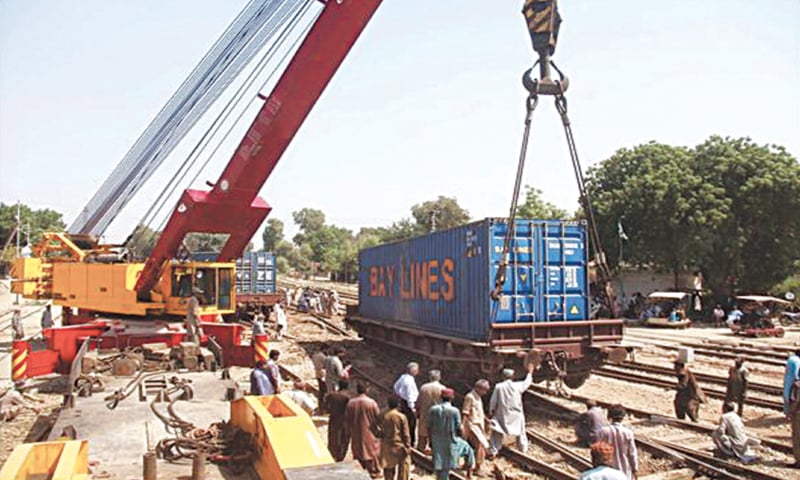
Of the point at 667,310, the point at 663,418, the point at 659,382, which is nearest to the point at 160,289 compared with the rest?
the point at 663,418

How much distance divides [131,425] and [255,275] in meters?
22.3

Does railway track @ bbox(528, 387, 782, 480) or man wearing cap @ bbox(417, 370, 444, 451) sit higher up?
man wearing cap @ bbox(417, 370, 444, 451)

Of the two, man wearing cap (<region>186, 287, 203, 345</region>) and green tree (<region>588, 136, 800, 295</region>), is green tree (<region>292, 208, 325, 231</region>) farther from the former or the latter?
man wearing cap (<region>186, 287, 203, 345</region>)

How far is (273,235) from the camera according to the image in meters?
102

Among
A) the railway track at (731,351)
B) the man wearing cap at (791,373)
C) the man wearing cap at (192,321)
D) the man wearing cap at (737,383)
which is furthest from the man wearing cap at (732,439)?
the railway track at (731,351)

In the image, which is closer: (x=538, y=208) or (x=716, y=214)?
(x=716, y=214)

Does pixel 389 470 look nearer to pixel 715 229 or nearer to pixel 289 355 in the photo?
pixel 289 355

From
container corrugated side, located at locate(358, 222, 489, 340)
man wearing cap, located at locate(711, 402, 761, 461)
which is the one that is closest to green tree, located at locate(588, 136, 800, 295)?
container corrugated side, located at locate(358, 222, 489, 340)

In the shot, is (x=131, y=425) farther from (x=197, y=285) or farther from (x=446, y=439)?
(x=197, y=285)

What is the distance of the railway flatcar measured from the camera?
450 inches

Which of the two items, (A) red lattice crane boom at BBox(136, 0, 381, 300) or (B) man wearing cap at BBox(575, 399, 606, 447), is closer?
(B) man wearing cap at BBox(575, 399, 606, 447)

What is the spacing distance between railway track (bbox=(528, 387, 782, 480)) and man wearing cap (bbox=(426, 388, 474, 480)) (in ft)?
10.7

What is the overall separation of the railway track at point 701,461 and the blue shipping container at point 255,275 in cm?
2258

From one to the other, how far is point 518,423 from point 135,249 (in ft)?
39.3
